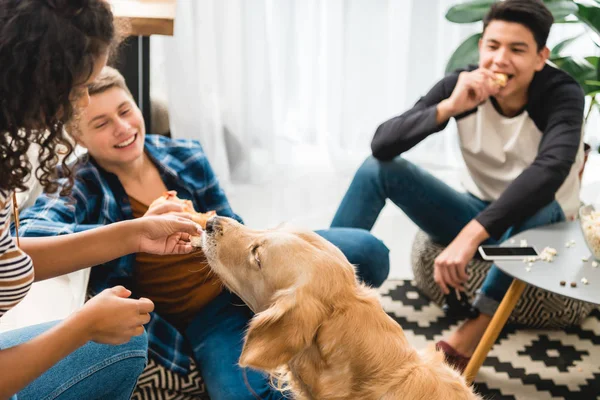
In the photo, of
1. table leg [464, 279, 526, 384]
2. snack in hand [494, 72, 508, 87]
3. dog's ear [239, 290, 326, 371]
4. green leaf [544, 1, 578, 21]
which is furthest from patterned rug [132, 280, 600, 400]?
green leaf [544, 1, 578, 21]

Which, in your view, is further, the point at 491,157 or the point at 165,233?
the point at 491,157

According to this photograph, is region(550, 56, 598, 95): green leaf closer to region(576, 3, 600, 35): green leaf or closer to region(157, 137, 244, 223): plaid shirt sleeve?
region(576, 3, 600, 35): green leaf

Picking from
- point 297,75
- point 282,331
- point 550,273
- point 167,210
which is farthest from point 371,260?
point 297,75

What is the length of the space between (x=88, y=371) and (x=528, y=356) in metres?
1.49

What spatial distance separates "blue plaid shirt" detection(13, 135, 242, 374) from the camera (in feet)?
6.02

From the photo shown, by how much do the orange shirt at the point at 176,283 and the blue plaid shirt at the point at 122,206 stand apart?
1.9 inches

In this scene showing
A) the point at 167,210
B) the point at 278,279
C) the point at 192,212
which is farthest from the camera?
the point at 192,212

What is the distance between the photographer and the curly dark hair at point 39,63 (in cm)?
116

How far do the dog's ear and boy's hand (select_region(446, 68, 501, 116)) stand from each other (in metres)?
1.23

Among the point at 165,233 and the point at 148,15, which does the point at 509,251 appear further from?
the point at 148,15

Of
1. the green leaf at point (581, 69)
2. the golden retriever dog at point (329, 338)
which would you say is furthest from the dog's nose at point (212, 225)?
the green leaf at point (581, 69)

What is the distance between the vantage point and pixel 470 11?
9.62ft

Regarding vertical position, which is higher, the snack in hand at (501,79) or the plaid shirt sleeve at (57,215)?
the snack in hand at (501,79)

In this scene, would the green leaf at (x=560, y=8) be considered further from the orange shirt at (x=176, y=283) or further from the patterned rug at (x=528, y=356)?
the orange shirt at (x=176, y=283)
